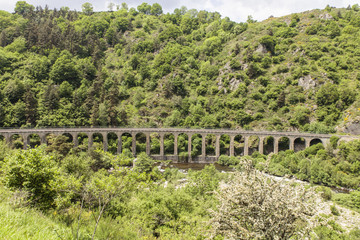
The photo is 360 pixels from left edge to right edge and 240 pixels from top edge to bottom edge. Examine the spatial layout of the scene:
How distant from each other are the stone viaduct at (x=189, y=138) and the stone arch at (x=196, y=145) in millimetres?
510

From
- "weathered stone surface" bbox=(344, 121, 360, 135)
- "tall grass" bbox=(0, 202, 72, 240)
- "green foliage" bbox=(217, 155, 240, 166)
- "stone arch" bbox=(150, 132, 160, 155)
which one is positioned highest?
"tall grass" bbox=(0, 202, 72, 240)

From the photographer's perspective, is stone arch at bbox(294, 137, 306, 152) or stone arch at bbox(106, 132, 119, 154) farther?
stone arch at bbox(106, 132, 119, 154)

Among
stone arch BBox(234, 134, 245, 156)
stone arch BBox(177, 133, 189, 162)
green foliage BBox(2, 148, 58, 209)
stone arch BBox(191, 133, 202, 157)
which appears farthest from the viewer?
stone arch BBox(234, 134, 245, 156)

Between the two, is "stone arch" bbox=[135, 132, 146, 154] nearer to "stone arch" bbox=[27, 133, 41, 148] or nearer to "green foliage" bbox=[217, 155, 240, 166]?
"green foliage" bbox=[217, 155, 240, 166]

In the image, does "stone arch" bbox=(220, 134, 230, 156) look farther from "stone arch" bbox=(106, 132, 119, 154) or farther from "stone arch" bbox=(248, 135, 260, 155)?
"stone arch" bbox=(106, 132, 119, 154)

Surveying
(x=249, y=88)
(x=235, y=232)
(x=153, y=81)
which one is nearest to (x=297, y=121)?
(x=249, y=88)

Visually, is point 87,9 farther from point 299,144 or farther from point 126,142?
point 299,144

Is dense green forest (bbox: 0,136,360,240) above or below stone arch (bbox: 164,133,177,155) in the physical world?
above

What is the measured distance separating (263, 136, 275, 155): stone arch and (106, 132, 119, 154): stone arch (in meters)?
39.1

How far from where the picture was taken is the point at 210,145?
59.4m

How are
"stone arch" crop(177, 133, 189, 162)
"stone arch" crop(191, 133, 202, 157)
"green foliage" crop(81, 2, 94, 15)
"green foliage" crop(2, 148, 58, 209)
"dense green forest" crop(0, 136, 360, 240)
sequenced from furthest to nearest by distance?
"green foliage" crop(81, 2, 94, 15) < "stone arch" crop(177, 133, 189, 162) < "stone arch" crop(191, 133, 202, 157) < "green foliage" crop(2, 148, 58, 209) < "dense green forest" crop(0, 136, 360, 240)

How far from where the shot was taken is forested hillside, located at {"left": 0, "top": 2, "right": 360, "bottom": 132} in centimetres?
5975

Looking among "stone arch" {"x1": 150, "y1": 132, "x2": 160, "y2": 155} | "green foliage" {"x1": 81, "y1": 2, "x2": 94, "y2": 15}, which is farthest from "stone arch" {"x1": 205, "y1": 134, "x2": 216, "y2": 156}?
"green foliage" {"x1": 81, "y1": 2, "x2": 94, "y2": 15}

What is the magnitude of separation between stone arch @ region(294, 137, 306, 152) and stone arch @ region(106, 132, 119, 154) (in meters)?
45.3
